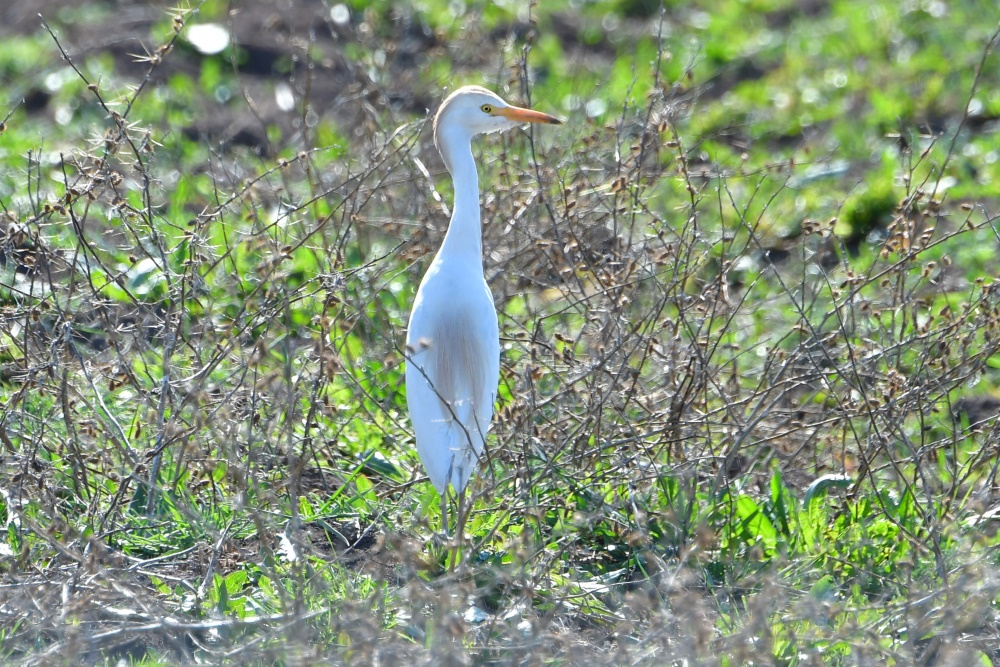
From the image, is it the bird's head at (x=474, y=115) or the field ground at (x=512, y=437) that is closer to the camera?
the field ground at (x=512, y=437)

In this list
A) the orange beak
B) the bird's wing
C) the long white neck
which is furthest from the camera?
the orange beak

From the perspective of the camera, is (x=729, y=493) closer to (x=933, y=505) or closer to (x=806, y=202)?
(x=933, y=505)

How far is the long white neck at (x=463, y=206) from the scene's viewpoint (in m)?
3.89

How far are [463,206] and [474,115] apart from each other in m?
0.30

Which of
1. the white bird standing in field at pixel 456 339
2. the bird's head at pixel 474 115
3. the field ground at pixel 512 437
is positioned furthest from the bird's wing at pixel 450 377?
the bird's head at pixel 474 115

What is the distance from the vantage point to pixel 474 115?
157 inches

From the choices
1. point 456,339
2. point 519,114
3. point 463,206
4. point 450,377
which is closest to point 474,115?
point 519,114

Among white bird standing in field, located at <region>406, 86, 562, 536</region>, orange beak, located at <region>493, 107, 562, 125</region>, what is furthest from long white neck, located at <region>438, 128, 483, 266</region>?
orange beak, located at <region>493, 107, 562, 125</region>

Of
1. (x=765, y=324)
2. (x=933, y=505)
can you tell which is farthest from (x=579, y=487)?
(x=765, y=324)

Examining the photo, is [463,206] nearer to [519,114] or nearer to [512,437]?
[519,114]

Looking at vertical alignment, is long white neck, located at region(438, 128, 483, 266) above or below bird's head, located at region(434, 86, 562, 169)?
below

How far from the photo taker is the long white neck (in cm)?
389

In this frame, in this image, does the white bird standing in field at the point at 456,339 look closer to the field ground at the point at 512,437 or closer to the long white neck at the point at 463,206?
the long white neck at the point at 463,206

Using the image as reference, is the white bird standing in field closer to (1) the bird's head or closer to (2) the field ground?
(1) the bird's head
